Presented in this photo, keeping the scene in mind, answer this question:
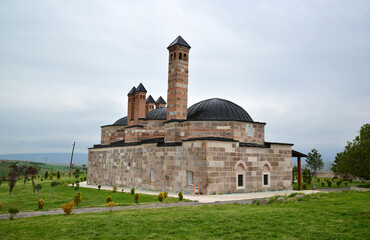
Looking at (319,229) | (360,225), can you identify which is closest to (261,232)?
(319,229)

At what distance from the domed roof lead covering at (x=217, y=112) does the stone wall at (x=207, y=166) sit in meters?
2.93

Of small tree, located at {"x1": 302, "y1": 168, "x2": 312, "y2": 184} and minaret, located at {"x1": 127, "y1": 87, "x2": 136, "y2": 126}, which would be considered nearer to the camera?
minaret, located at {"x1": 127, "y1": 87, "x2": 136, "y2": 126}

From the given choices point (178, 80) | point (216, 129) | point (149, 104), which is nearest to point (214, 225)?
point (216, 129)

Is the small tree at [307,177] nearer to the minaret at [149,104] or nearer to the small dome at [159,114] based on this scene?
the small dome at [159,114]

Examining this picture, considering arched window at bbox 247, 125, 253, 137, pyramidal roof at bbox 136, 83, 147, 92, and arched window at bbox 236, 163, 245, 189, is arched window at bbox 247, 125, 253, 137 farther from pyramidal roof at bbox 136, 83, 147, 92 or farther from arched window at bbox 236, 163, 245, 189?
pyramidal roof at bbox 136, 83, 147, 92

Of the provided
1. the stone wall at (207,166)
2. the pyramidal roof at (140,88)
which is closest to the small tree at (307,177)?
the stone wall at (207,166)

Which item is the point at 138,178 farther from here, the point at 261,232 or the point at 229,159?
the point at 261,232

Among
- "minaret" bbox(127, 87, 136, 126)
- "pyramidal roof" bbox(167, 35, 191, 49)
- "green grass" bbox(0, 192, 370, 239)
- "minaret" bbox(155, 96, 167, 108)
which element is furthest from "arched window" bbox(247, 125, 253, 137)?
"minaret" bbox(155, 96, 167, 108)

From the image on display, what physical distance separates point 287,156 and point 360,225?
17435 millimetres

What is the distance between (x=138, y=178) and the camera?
27.5 metres

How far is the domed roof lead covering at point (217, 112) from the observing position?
77.8 feet

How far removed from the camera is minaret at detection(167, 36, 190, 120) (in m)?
24.3

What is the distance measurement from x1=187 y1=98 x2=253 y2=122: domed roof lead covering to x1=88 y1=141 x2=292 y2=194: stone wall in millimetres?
2927

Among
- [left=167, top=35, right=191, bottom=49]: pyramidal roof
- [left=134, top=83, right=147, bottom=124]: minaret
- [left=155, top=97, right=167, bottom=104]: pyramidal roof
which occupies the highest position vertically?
[left=167, top=35, right=191, bottom=49]: pyramidal roof
